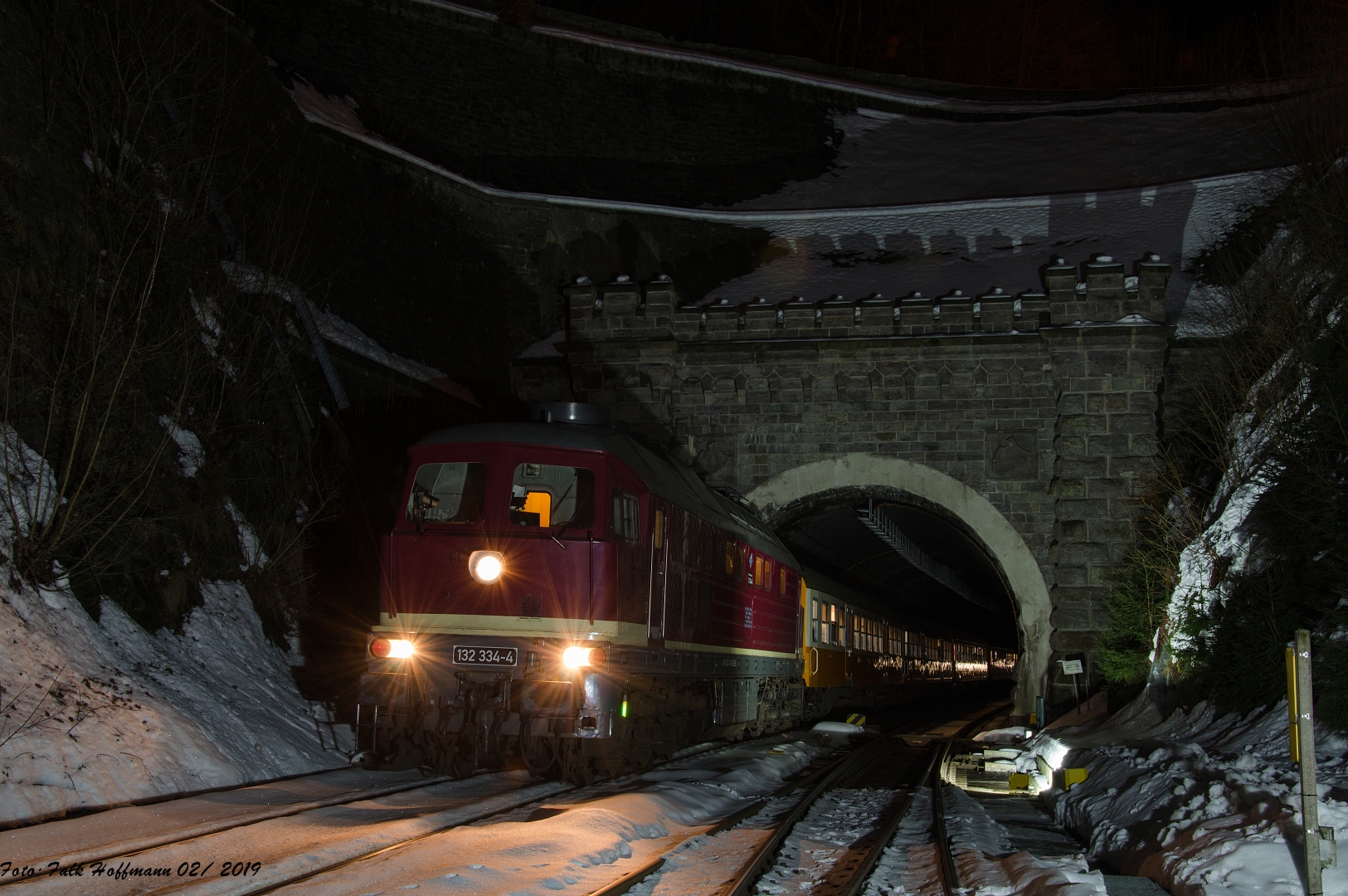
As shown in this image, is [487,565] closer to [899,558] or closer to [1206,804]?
[1206,804]

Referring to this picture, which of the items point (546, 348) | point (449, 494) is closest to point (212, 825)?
point (449, 494)

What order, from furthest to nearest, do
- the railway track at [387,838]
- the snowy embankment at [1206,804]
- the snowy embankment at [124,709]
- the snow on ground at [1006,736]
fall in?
1. the snow on ground at [1006,736]
2. the snowy embankment at [124,709]
3. the snowy embankment at [1206,804]
4. the railway track at [387,838]

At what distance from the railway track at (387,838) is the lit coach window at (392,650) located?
1101mm

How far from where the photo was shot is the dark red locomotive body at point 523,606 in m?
9.56

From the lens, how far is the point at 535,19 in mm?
26641

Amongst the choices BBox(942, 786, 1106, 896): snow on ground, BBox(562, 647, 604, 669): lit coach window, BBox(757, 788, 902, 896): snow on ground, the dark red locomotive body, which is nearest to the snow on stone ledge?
the dark red locomotive body

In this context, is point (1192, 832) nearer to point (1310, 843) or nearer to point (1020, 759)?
point (1310, 843)

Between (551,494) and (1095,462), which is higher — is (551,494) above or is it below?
below

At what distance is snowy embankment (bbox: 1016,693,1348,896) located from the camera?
6293 millimetres

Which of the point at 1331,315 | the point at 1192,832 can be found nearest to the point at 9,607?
the point at 1192,832

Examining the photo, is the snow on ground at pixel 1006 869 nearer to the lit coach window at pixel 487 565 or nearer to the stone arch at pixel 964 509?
the lit coach window at pixel 487 565

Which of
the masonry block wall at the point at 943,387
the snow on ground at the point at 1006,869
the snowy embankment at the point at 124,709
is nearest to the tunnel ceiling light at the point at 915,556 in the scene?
the masonry block wall at the point at 943,387

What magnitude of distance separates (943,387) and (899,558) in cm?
1348

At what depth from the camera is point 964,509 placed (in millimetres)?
19844
